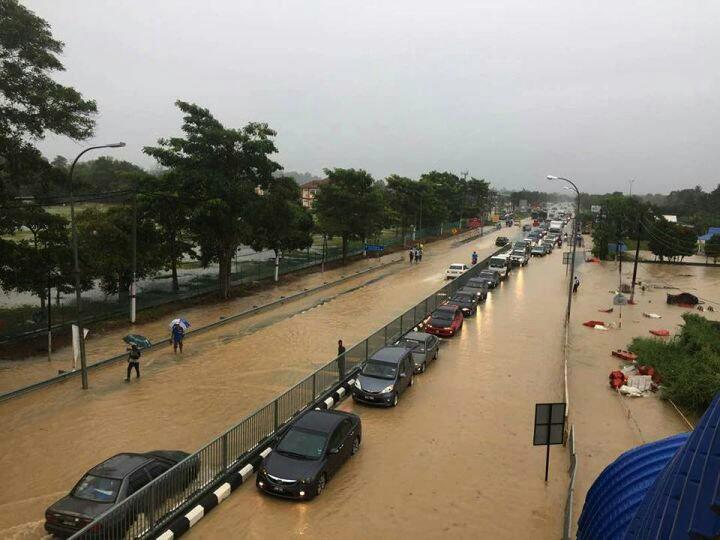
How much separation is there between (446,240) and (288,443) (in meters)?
75.1

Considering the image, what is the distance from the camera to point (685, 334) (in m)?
23.8

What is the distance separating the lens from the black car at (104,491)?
9.33 m

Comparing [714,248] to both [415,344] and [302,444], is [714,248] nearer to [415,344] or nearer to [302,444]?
[415,344]

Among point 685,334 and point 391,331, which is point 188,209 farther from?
point 685,334

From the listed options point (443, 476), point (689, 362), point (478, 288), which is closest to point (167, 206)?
point (478, 288)

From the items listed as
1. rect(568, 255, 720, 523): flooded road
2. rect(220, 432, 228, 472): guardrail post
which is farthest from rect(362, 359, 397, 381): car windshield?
rect(220, 432, 228, 472): guardrail post

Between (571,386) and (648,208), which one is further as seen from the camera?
(648,208)

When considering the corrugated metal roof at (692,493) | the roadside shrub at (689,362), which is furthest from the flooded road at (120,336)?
the roadside shrub at (689,362)

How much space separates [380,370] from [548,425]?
20.4 feet

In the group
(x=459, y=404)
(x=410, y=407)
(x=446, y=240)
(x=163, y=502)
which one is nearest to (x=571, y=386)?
(x=459, y=404)

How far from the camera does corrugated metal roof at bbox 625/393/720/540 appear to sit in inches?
153

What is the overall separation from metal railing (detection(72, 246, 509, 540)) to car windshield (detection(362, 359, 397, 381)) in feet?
3.55

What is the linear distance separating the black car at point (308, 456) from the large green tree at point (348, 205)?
123 feet

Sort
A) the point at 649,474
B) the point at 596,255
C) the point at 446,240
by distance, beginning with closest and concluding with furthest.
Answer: the point at 649,474 < the point at 596,255 < the point at 446,240
